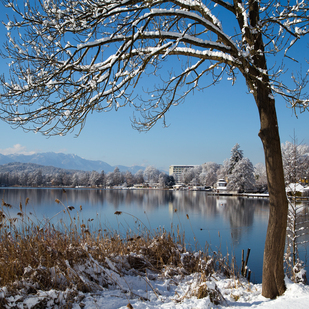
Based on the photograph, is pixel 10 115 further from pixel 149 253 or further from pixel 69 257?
pixel 149 253

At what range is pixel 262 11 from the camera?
146 inches

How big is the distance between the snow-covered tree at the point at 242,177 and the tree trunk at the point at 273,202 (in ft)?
166

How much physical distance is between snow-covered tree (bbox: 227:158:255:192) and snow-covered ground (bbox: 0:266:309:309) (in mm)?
50713

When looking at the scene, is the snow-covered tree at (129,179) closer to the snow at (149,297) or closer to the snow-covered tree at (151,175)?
the snow-covered tree at (151,175)

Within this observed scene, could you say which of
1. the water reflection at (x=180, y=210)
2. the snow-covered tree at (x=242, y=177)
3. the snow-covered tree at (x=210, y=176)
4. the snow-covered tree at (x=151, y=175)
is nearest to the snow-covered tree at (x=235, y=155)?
the snow-covered tree at (x=242, y=177)

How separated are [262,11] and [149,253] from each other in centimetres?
488

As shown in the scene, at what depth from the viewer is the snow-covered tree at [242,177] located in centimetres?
5172

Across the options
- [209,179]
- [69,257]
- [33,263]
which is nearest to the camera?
[33,263]

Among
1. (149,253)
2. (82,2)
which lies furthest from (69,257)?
(82,2)

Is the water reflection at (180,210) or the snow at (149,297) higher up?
the snow at (149,297)

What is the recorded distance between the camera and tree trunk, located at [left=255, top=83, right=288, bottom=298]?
339 centimetres

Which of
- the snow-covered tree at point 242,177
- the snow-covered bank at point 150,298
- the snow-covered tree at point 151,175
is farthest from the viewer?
the snow-covered tree at point 151,175

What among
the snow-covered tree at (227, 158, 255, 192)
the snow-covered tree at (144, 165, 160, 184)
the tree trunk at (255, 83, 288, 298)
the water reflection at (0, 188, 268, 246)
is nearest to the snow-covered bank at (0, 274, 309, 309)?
the tree trunk at (255, 83, 288, 298)

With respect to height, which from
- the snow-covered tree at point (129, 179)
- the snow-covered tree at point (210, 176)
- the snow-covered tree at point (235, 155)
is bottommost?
the snow-covered tree at point (129, 179)
